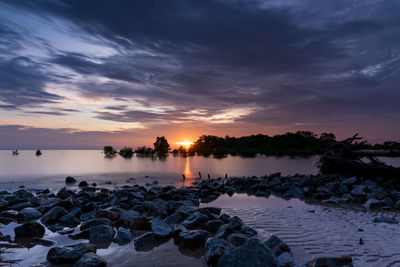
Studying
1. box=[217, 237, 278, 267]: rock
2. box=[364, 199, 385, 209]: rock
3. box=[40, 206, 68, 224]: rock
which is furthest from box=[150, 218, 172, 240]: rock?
box=[364, 199, 385, 209]: rock

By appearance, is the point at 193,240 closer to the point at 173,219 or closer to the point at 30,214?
the point at 173,219

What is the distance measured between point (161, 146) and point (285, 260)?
214 feet

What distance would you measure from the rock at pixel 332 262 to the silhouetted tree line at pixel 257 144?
198 ft

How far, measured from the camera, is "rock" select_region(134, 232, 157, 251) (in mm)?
5410

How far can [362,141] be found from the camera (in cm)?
1978

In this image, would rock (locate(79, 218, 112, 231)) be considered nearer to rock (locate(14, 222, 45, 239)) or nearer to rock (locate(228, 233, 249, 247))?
rock (locate(14, 222, 45, 239))

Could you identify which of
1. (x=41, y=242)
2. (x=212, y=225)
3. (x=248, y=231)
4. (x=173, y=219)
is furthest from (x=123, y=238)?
(x=248, y=231)

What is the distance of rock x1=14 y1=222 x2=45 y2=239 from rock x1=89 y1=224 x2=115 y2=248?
4.63ft

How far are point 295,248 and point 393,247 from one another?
2.12 metres

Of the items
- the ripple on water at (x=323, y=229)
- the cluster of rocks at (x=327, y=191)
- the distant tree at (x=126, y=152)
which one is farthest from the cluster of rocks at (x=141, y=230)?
the distant tree at (x=126, y=152)

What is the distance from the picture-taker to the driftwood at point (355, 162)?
15219 millimetres

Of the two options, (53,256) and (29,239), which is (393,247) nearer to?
(53,256)

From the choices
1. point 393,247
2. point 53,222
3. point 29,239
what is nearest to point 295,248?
point 393,247

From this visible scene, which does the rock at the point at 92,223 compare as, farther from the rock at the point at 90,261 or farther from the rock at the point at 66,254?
the rock at the point at 90,261
